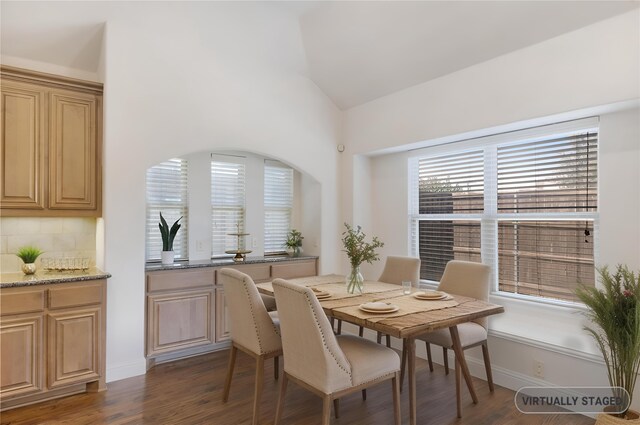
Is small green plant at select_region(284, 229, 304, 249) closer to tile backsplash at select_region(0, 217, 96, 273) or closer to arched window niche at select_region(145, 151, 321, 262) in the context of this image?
arched window niche at select_region(145, 151, 321, 262)

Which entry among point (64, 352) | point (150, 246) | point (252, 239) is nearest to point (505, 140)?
point (252, 239)

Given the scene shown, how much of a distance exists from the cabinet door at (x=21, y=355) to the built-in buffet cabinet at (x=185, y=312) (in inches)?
34.4

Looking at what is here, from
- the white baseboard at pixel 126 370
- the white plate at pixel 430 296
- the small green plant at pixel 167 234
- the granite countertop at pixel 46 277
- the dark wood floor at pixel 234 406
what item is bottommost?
the dark wood floor at pixel 234 406

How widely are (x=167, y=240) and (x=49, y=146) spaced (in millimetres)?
1282

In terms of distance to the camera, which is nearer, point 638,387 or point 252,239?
point 638,387

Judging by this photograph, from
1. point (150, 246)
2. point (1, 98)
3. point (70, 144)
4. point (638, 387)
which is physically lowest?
point (638, 387)

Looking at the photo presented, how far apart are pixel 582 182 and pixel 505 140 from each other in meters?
0.74

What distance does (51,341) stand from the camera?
9.56ft

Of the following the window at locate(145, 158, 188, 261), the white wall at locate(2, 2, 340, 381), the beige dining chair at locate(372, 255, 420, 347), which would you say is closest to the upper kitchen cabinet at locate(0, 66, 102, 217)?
the white wall at locate(2, 2, 340, 381)

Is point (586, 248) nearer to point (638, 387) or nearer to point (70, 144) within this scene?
point (638, 387)

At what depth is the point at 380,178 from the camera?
195 inches

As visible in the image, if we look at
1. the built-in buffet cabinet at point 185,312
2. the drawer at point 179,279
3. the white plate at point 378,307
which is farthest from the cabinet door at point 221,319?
the white plate at point 378,307

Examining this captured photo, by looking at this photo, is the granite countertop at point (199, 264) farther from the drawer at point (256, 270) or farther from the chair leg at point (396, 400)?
the chair leg at point (396, 400)

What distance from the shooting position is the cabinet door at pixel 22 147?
3.02 metres
